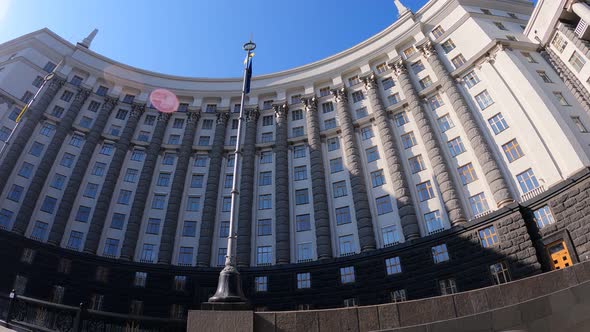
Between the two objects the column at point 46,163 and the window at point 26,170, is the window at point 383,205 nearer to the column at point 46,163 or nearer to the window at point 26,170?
the column at point 46,163

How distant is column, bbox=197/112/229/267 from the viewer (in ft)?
134

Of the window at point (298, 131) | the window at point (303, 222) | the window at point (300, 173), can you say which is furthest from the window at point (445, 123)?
the window at point (303, 222)

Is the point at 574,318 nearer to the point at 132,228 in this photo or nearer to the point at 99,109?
the point at 132,228

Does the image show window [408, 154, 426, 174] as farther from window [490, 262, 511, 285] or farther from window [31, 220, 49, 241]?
window [31, 220, 49, 241]

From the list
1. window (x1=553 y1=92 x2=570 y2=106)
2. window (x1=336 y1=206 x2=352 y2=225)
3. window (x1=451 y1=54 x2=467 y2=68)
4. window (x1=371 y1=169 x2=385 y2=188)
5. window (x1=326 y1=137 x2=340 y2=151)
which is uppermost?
window (x1=451 y1=54 x2=467 y2=68)

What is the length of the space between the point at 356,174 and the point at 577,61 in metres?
24.5

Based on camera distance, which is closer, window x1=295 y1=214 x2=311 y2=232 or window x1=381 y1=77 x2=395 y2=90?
window x1=295 y1=214 x2=311 y2=232

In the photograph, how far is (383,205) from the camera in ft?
129

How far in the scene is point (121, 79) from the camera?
181 ft

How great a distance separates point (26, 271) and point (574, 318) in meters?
42.2

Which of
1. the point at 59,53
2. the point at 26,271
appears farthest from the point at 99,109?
the point at 26,271

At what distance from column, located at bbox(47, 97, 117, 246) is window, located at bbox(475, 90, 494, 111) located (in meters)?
46.6

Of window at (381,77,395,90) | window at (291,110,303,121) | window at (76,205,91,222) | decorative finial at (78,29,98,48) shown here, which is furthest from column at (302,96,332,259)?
decorative finial at (78,29,98,48)

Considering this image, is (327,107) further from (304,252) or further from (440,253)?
(440,253)
